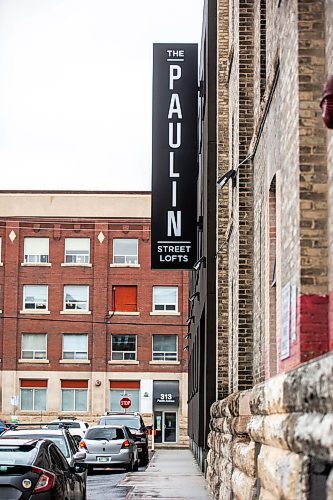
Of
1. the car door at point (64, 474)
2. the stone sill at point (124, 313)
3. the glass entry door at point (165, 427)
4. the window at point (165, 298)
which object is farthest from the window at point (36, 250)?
the car door at point (64, 474)

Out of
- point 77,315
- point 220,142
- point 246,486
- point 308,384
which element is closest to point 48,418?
point 77,315

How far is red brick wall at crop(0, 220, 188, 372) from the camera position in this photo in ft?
205

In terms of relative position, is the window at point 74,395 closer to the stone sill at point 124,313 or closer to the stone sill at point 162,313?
the stone sill at point 124,313

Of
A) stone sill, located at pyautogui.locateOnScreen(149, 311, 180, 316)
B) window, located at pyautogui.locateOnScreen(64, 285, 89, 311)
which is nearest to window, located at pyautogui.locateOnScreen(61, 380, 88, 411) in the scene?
window, located at pyautogui.locateOnScreen(64, 285, 89, 311)

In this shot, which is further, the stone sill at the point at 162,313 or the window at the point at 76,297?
the window at the point at 76,297

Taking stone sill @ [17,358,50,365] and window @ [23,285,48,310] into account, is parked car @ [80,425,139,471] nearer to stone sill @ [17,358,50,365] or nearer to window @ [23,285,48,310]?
stone sill @ [17,358,50,365]

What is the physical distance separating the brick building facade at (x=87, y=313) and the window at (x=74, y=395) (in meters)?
0.06

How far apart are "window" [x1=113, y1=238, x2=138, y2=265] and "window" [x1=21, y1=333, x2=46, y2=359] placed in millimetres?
6468

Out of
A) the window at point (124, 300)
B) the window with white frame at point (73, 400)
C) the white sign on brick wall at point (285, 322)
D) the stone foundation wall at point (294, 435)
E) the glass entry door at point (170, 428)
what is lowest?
the glass entry door at point (170, 428)

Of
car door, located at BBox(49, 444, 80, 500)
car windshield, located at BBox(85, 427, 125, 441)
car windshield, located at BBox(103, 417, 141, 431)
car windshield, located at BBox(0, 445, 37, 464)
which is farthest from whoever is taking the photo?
car windshield, located at BBox(103, 417, 141, 431)

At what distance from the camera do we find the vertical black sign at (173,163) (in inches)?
1010

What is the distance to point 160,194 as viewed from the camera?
25750 mm

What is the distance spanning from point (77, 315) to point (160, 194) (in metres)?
38.2

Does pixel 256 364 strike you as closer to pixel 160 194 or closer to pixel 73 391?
pixel 160 194
